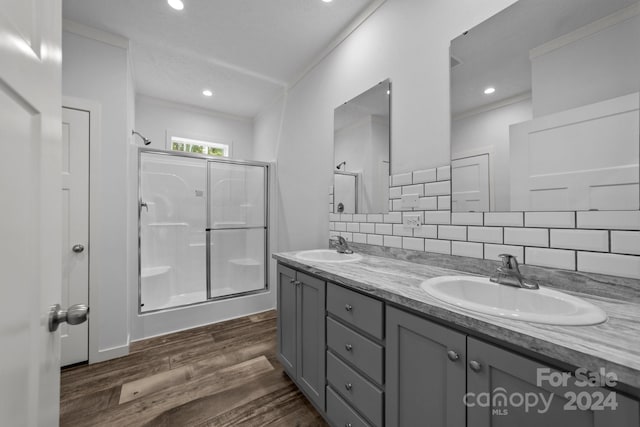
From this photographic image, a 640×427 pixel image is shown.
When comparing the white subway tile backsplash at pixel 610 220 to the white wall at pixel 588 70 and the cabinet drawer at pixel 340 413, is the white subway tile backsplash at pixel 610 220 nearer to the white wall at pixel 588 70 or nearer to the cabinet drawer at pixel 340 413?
the white wall at pixel 588 70

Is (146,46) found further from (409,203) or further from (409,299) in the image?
(409,299)

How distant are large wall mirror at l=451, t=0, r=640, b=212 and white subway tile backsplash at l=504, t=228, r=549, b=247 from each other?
0.30 ft

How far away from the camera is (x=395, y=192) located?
1.72 meters

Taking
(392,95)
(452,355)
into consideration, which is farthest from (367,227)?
(452,355)

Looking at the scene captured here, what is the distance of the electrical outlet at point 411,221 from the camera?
1556 millimetres

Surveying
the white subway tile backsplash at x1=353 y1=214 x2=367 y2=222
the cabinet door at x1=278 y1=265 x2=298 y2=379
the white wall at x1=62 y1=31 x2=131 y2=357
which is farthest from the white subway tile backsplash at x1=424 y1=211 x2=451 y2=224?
the white wall at x1=62 y1=31 x2=131 y2=357

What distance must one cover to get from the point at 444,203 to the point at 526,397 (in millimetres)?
948

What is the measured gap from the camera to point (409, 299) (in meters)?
0.92

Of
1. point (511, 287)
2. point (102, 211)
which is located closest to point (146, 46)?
point (102, 211)

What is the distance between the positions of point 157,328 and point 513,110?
3206 millimetres

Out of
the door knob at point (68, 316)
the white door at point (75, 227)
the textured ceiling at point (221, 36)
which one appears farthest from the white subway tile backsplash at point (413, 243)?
the white door at point (75, 227)

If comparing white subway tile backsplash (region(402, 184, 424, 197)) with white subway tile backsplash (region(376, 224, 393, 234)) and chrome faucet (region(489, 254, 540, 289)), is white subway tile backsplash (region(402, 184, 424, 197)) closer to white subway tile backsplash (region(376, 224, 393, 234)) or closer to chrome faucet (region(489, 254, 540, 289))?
white subway tile backsplash (region(376, 224, 393, 234))

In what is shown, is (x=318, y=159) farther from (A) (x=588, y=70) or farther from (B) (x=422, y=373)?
(B) (x=422, y=373)

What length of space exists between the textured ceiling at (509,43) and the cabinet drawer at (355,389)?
1423 mm
